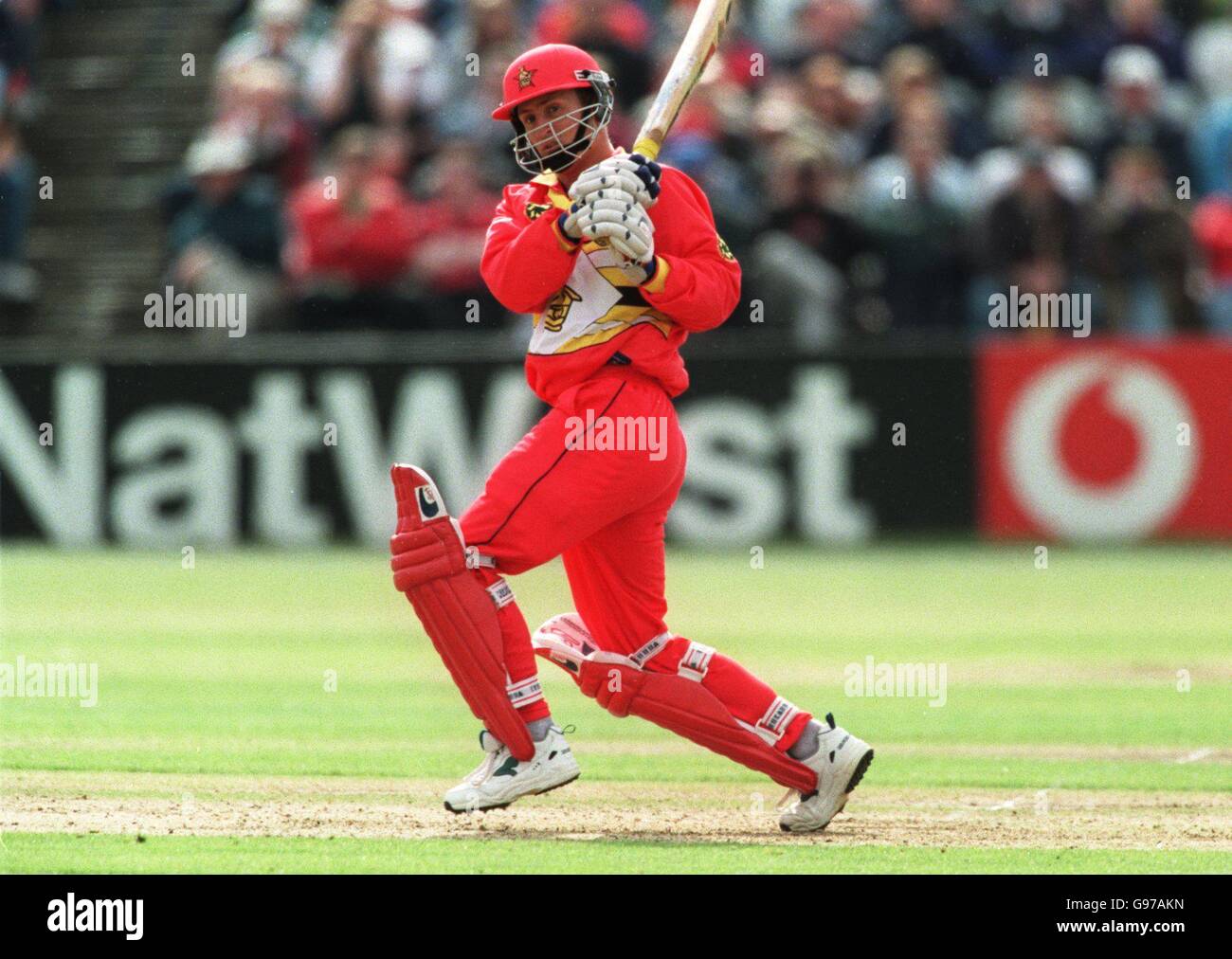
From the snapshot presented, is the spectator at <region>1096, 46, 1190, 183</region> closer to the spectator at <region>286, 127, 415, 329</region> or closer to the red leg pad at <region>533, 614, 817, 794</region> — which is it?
the spectator at <region>286, 127, 415, 329</region>

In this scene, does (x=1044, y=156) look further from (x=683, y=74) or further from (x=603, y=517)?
(x=603, y=517)

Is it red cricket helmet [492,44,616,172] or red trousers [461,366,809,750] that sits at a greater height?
red cricket helmet [492,44,616,172]

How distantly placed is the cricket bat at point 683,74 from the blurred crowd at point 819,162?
9076mm

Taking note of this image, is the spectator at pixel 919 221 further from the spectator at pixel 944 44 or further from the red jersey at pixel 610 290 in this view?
the red jersey at pixel 610 290

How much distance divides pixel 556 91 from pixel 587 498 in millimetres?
1271

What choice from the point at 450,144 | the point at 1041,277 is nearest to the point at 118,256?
the point at 450,144

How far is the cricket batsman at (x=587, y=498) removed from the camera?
678 centimetres

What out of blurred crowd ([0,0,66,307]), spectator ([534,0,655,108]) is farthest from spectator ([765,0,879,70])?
blurred crowd ([0,0,66,307])

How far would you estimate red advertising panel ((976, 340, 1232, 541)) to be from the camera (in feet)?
54.7

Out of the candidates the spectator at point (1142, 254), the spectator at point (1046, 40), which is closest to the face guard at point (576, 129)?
the spectator at point (1142, 254)

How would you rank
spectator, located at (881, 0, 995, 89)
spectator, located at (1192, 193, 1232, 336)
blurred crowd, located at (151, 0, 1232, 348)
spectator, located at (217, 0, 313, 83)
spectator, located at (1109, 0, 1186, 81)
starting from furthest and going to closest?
spectator, located at (217, 0, 313, 83) < spectator, located at (1109, 0, 1186, 81) < spectator, located at (881, 0, 995, 89) < spectator, located at (1192, 193, 1232, 336) < blurred crowd, located at (151, 0, 1232, 348)
